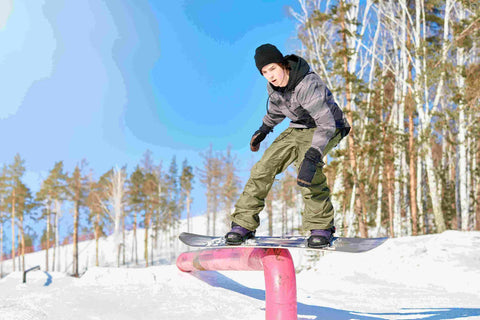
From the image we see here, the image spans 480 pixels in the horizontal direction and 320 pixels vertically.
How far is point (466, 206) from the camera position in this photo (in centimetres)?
1139

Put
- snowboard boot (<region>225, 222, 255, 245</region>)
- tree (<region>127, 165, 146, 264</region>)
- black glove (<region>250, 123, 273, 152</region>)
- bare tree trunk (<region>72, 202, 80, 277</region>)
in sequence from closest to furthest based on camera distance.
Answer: snowboard boot (<region>225, 222, 255, 245</region>) → black glove (<region>250, 123, 273, 152</region>) → bare tree trunk (<region>72, 202, 80, 277</region>) → tree (<region>127, 165, 146, 264</region>)

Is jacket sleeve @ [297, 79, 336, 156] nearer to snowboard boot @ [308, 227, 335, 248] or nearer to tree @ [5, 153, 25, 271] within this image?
snowboard boot @ [308, 227, 335, 248]

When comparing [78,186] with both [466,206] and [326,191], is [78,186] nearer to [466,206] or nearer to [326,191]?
[466,206]

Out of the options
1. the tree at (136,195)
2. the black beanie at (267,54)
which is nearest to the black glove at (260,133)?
the black beanie at (267,54)

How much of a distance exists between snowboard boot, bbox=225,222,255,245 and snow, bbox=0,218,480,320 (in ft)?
3.70

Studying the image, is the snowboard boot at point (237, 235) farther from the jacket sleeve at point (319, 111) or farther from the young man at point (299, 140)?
the jacket sleeve at point (319, 111)

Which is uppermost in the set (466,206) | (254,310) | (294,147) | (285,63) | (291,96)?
(285,63)

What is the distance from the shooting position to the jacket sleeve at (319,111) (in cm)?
255

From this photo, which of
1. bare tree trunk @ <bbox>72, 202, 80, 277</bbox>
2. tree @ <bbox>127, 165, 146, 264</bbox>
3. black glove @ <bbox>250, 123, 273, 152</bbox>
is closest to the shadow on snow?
black glove @ <bbox>250, 123, 273, 152</bbox>

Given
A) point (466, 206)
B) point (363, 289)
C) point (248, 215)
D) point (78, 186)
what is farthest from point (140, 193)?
point (248, 215)

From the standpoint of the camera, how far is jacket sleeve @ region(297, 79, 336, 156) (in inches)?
100

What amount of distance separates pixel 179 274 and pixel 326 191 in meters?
3.34

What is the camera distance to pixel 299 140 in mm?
2838

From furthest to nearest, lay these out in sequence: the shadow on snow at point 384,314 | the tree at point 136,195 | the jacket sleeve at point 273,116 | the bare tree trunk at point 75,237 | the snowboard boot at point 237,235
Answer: the tree at point 136,195 < the bare tree trunk at point 75,237 < the shadow on snow at point 384,314 < the jacket sleeve at point 273,116 < the snowboard boot at point 237,235
